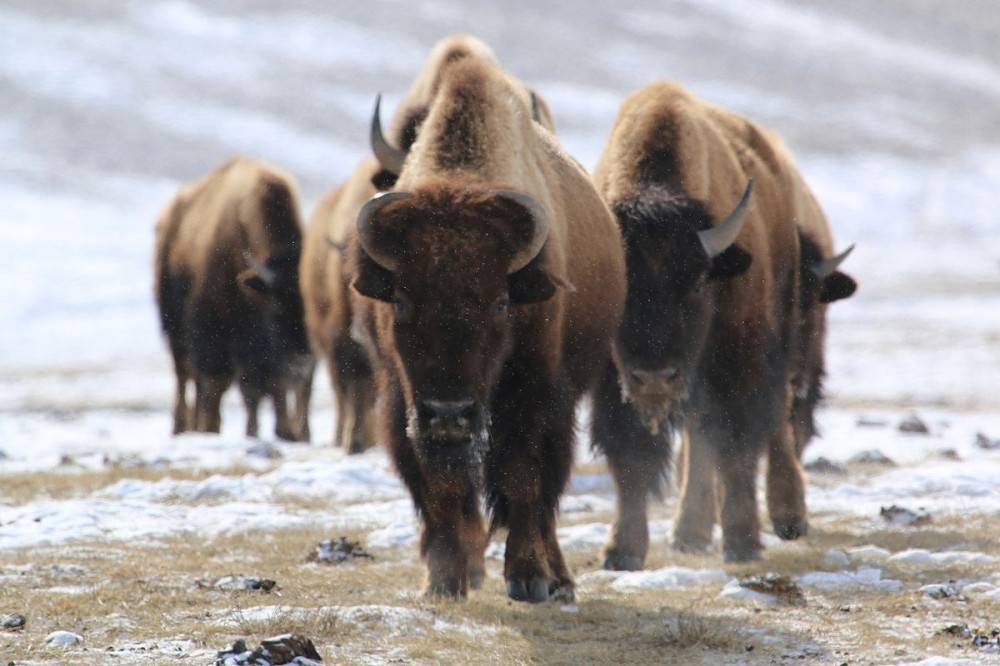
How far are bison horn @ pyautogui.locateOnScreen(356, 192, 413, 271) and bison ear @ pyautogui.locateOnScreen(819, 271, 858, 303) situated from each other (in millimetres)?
4791

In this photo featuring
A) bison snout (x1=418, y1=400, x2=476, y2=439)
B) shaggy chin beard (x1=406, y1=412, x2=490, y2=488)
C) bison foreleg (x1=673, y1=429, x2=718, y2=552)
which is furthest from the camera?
bison foreleg (x1=673, y1=429, x2=718, y2=552)

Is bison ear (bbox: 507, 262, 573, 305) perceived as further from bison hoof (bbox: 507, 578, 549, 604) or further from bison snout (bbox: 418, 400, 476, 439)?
bison hoof (bbox: 507, 578, 549, 604)

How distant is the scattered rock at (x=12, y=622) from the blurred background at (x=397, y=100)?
15.2 meters

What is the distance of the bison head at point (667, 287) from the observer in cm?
713

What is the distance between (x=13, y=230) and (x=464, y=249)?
157ft

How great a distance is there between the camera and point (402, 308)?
588cm

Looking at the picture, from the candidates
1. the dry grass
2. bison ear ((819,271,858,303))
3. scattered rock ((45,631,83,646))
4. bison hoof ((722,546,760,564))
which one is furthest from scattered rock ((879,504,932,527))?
scattered rock ((45,631,83,646))

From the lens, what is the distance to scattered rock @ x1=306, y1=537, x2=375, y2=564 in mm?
7211

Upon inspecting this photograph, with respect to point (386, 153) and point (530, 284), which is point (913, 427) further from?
point (530, 284)

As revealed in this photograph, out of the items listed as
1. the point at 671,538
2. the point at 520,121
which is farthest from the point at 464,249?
the point at 671,538

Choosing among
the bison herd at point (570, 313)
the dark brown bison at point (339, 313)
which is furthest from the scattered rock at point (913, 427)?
the dark brown bison at point (339, 313)

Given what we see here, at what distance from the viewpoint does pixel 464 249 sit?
5816 mm

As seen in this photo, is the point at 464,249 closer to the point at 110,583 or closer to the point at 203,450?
the point at 110,583

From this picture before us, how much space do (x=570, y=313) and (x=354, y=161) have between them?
5886 cm
